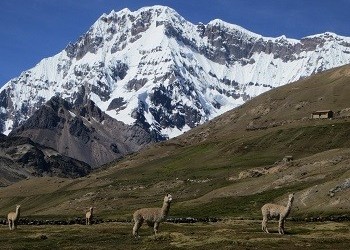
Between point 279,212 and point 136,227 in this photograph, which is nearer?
point 136,227

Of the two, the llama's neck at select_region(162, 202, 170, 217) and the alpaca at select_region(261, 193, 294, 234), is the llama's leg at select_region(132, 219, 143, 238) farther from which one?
the alpaca at select_region(261, 193, 294, 234)

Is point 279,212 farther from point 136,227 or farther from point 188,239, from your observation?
point 136,227

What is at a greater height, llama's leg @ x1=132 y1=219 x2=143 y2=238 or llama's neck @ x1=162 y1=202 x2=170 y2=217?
llama's neck @ x1=162 y1=202 x2=170 y2=217

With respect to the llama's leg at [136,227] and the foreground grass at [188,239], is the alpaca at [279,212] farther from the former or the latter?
the llama's leg at [136,227]

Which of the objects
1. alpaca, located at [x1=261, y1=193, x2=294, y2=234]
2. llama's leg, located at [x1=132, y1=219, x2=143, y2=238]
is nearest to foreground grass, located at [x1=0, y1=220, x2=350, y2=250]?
llama's leg, located at [x1=132, y1=219, x2=143, y2=238]

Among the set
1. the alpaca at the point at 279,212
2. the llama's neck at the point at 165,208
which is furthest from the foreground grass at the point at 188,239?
the llama's neck at the point at 165,208

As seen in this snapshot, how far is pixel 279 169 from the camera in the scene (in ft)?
570

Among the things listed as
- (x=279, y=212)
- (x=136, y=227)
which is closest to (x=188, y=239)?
(x=136, y=227)

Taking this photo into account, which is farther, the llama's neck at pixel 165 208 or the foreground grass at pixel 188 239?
the llama's neck at pixel 165 208

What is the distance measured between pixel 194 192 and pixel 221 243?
399 feet

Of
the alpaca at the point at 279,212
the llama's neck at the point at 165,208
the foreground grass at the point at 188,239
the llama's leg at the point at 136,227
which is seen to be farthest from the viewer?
the alpaca at the point at 279,212

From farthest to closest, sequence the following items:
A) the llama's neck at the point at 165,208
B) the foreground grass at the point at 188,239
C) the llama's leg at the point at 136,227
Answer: the llama's leg at the point at 136,227 → the llama's neck at the point at 165,208 → the foreground grass at the point at 188,239

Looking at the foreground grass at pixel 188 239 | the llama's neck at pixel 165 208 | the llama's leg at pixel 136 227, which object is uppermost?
the llama's neck at pixel 165 208

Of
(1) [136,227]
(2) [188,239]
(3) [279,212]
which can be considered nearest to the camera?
(2) [188,239]
